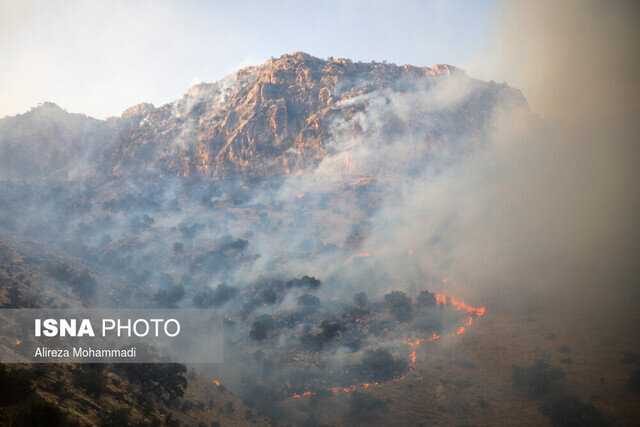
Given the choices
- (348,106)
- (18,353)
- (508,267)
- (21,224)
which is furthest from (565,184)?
(21,224)

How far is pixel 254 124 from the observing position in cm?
9775

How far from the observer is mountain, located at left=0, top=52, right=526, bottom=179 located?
94000 millimetres

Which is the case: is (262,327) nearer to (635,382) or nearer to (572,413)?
(572,413)

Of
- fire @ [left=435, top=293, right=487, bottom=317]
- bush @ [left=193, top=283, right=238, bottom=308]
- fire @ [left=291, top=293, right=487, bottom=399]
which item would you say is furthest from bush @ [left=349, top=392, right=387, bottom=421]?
bush @ [left=193, top=283, right=238, bottom=308]

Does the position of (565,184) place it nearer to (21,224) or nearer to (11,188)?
(21,224)

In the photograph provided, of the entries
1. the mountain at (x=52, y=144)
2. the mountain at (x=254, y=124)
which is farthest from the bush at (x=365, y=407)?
the mountain at (x=52, y=144)

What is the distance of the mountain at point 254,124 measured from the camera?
3701 inches

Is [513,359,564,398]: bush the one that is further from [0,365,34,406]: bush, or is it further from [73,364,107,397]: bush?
[0,365,34,406]: bush

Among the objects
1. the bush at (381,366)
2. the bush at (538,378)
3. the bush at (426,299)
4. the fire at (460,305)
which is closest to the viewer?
the bush at (538,378)

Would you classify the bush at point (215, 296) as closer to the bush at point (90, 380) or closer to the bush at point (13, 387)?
the bush at point (90, 380)

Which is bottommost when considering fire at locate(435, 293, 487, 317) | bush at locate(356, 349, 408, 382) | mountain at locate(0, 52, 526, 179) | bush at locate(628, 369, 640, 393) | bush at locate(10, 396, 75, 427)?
bush at locate(628, 369, 640, 393)

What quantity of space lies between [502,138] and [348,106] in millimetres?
35701

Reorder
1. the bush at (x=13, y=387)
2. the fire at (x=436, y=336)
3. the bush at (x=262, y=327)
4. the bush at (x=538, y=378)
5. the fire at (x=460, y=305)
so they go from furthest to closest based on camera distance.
Result: 1. the fire at (x=460, y=305)
2. the bush at (x=262, y=327)
3. the fire at (x=436, y=336)
4. the bush at (x=538, y=378)
5. the bush at (x=13, y=387)

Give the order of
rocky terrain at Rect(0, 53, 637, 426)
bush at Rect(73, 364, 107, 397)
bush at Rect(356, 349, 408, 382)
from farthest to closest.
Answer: bush at Rect(356, 349, 408, 382) → rocky terrain at Rect(0, 53, 637, 426) → bush at Rect(73, 364, 107, 397)
